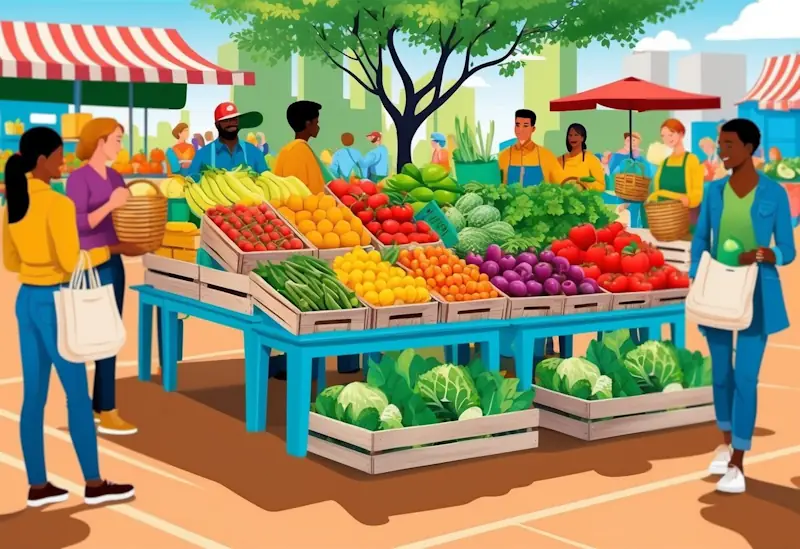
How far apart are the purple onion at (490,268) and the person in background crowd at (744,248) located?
6.16ft

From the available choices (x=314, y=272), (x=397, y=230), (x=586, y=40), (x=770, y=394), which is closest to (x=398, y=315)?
(x=314, y=272)

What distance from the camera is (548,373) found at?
776cm

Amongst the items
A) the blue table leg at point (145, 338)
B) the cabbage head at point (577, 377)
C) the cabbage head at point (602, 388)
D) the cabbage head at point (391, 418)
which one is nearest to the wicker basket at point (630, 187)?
the cabbage head at point (577, 377)

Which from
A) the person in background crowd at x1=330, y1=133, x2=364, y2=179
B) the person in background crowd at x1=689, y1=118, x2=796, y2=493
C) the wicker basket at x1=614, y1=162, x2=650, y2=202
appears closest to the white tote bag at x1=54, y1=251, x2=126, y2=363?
the person in background crowd at x1=689, y1=118, x2=796, y2=493

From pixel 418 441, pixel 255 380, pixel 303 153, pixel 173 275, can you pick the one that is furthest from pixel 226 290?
pixel 418 441

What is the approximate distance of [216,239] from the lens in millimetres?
7934

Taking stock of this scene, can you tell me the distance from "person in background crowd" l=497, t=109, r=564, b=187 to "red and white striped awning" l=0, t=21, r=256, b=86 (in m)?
13.8

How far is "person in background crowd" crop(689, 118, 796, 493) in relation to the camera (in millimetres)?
6098

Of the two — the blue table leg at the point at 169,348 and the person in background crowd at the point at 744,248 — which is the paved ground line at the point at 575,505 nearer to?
the person in background crowd at the point at 744,248

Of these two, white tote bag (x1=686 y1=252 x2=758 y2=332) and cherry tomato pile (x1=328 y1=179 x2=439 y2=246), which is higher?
cherry tomato pile (x1=328 y1=179 x2=439 y2=246)

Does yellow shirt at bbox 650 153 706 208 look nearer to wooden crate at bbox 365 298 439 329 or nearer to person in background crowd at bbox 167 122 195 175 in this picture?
wooden crate at bbox 365 298 439 329

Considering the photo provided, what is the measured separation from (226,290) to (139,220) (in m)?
0.87

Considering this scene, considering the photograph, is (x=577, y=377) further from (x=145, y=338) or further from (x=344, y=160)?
(x=344, y=160)

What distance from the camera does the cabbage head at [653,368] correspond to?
7762mm
